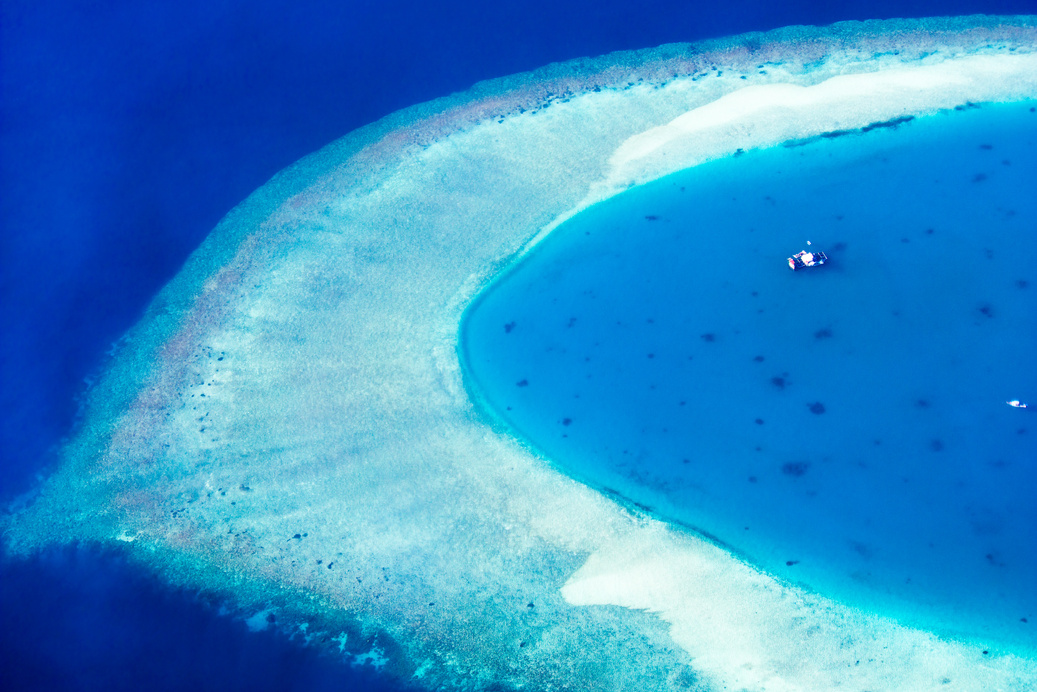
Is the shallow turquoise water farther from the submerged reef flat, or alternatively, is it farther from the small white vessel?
the submerged reef flat

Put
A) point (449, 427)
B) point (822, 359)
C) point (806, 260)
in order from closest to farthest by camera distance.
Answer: point (449, 427)
point (822, 359)
point (806, 260)

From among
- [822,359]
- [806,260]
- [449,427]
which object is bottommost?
[449,427]

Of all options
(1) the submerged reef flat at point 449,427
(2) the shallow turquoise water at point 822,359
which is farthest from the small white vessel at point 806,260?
(1) the submerged reef flat at point 449,427

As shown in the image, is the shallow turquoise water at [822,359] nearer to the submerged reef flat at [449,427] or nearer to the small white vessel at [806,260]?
the small white vessel at [806,260]

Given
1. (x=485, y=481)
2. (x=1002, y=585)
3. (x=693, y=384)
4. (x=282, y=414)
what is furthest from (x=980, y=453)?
(x=282, y=414)

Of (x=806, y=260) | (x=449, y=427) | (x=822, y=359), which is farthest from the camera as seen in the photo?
(x=806, y=260)

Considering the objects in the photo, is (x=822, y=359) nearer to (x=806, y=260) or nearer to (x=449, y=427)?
(x=806, y=260)

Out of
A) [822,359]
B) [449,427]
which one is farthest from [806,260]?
[449,427]
